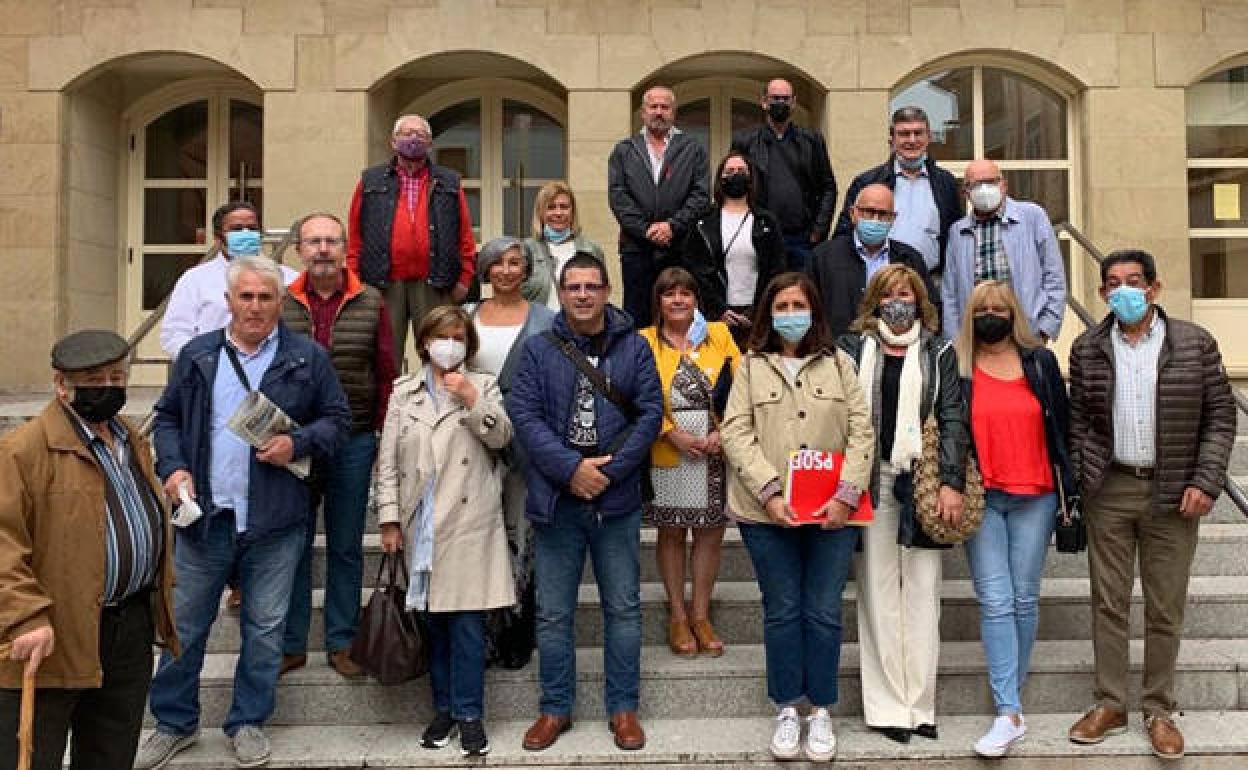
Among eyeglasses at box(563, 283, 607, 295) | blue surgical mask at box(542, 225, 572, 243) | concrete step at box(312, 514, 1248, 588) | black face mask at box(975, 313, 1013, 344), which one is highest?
blue surgical mask at box(542, 225, 572, 243)

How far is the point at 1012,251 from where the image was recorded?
540 centimetres

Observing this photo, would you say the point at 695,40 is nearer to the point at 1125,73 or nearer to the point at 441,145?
the point at 441,145

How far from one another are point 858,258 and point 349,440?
2.80m

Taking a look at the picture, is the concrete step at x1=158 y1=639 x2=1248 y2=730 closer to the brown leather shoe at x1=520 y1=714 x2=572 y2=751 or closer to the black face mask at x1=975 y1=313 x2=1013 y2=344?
the brown leather shoe at x1=520 y1=714 x2=572 y2=751

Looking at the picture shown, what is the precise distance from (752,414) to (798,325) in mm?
454

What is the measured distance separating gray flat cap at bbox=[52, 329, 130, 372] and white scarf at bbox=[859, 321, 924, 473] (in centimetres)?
305

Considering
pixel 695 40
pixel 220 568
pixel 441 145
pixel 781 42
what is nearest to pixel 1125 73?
pixel 781 42

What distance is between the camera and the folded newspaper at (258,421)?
4.12 metres

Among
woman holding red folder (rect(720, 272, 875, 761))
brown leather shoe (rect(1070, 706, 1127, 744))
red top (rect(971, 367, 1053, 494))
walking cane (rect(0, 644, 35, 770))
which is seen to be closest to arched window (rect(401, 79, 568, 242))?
woman holding red folder (rect(720, 272, 875, 761))

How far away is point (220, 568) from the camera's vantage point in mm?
4246

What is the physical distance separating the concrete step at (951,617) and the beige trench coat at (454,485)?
3.25 feet

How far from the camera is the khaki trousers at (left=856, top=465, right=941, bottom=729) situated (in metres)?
4.48

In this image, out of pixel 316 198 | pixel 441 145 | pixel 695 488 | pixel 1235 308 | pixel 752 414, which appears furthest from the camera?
pixel 441 145

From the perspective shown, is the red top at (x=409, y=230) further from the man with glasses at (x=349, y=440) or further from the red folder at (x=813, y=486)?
the red folder at (x=813, y=486)
